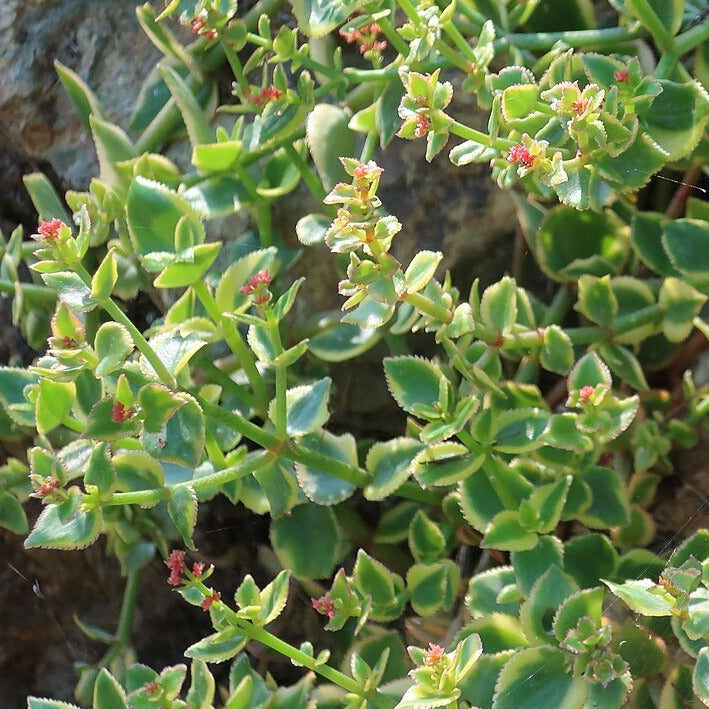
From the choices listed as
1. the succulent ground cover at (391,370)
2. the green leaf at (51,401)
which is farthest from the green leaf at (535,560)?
the green leaf at (51,401)

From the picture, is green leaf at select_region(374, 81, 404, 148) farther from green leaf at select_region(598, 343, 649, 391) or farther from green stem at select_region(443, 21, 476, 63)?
green leaf at select_region(598, 343, 649, 391)

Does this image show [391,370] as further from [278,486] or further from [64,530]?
[64,530]

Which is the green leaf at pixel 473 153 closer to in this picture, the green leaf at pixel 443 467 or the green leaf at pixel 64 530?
the green leaf at pixel 443 467

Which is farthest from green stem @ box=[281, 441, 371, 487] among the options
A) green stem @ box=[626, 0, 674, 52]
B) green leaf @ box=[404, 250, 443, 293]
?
green stem @ box=[626, 0, 674, 52]

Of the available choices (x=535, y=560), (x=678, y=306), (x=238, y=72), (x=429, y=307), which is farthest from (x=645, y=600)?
(x=238, y=72)

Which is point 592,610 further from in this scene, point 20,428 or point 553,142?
point 20,428

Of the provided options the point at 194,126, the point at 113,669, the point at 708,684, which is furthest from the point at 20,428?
the point at 708,684
